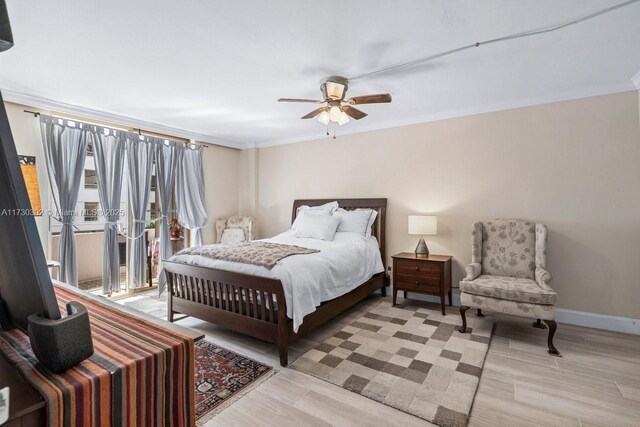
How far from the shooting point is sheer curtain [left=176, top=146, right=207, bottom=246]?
4.93 meters

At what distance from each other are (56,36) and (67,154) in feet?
6.32

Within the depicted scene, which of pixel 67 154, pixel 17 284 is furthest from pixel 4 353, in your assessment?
pixel 67 154

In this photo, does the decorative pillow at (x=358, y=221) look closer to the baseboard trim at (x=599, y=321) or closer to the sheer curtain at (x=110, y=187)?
the baseboard trim at (x=599, y=321)

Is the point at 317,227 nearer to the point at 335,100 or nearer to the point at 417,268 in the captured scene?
the point at 417,268

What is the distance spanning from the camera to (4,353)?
Answer: 0.72 meters

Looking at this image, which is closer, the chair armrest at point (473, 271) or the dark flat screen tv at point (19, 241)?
the dark flat screen tv at point (19, 241)

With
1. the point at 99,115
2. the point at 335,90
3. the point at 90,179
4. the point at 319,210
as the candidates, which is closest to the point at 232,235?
the point at 319,210

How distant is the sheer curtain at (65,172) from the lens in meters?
3.55

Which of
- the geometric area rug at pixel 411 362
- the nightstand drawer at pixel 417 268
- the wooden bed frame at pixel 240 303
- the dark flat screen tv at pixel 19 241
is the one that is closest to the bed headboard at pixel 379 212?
the nightstand drawer at pixel 417 268

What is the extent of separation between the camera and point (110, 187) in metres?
4.09

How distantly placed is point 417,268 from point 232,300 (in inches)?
85.8

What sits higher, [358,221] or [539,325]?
[358,221]

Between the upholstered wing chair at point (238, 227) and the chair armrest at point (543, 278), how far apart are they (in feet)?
13.3

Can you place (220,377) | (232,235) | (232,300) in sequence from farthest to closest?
(232,235) → (232,300) → (220,377)
